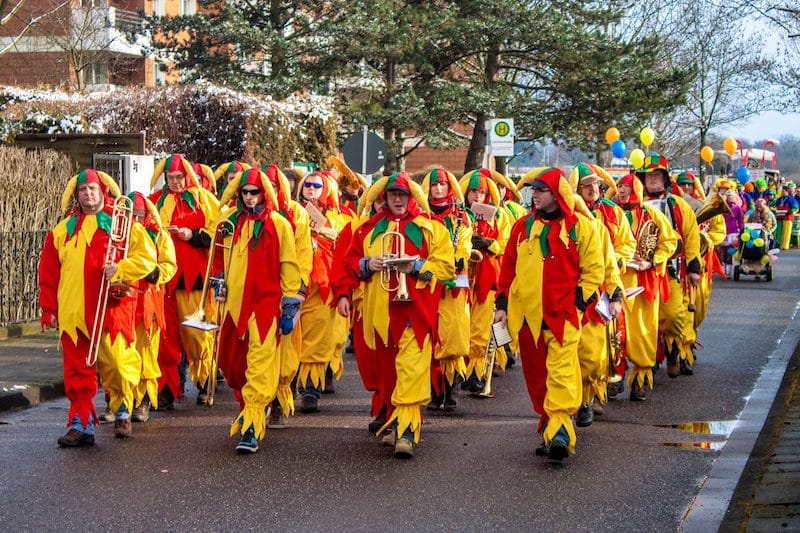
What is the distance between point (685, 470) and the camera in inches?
315

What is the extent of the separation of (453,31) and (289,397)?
20.4 metres

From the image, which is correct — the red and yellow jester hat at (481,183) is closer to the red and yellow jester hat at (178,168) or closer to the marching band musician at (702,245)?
the marching band musician at (702,245)

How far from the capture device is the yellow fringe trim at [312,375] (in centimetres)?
1048

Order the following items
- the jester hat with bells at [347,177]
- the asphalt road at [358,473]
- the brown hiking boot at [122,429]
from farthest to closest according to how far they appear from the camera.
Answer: the jester hat with bells at [347,177], the brown hiking boot at [122,429], the asphalt road at [358,473]

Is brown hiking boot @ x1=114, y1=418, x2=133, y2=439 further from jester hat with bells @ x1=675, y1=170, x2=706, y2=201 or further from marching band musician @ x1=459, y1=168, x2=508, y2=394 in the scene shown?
jester hat with bells @ x1=675, y1=170, x2=706, y2=201

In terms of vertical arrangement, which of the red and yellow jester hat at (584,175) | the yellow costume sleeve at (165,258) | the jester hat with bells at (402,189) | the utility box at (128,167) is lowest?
the yellow costume sleeve at (165,258)

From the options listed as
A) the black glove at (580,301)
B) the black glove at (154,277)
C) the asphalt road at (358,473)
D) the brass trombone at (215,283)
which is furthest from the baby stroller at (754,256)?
the black glove at (154,277)

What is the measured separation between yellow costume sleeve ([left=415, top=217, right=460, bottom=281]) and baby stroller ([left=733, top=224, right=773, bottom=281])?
16.5 m

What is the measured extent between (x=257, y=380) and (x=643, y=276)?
13.0 feet

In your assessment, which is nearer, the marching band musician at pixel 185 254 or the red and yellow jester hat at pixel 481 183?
the marching band musician at pixel 185 254

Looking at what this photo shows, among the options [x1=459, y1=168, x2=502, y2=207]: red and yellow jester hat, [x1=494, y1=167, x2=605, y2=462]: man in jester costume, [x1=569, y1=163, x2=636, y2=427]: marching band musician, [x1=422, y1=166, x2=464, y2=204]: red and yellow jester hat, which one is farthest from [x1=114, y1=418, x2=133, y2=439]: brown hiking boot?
[x1=459, y1=168, x2=502, y2=207]: red and yellow jester hat

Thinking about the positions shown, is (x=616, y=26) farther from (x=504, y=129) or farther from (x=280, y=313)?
(x=280, y=313)

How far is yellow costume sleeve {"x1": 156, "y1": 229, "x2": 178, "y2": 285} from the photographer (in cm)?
911

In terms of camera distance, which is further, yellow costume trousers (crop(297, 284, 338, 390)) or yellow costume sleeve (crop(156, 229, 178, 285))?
yellow costume trousers (crop(297, 284, 338, 390))
